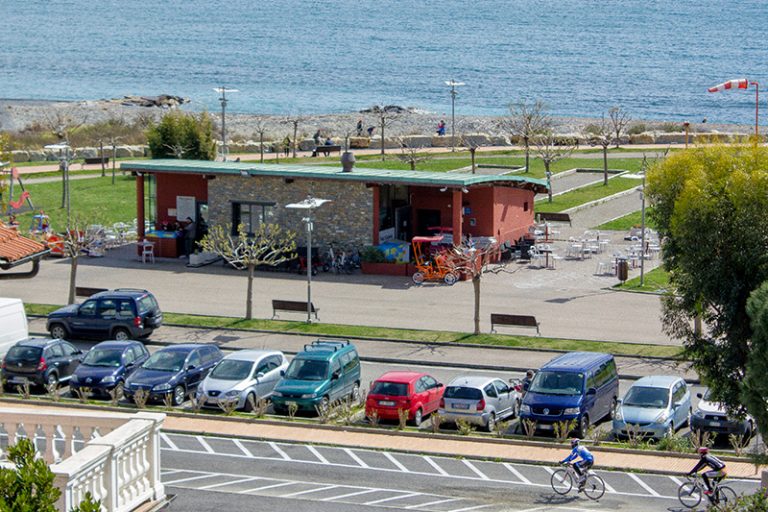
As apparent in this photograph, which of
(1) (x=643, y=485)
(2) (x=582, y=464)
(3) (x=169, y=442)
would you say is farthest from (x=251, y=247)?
(2) (x=582, y=464)

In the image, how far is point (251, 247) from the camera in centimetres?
4069

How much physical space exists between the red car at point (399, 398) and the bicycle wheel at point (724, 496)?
796 centimetres

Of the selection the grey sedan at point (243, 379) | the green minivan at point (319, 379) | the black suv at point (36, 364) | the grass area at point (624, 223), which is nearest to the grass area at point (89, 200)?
the black suv at point (36, 364)

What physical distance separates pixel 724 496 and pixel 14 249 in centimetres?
1298

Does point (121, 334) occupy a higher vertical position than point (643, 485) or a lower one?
higher

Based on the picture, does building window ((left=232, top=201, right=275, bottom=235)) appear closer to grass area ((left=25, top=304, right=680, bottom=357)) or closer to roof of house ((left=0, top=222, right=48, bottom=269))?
grass area ((left=25, top=304, right=680, bottom=357))

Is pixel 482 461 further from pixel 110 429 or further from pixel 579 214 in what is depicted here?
pixel 579 214

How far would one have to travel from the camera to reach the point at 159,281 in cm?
4694

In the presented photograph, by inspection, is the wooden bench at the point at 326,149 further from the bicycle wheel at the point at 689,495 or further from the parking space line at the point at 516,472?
the bicycle wheel at the point at 689,495

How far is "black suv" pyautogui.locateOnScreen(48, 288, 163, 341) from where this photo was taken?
37719mm

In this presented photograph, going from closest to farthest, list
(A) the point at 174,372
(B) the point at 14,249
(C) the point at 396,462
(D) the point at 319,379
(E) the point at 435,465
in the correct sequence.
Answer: (B) the point at 14,249
(E) the point at 435,465
(C) the point at 396,462
(D) the point at 319,379
(A) the point at 174,372

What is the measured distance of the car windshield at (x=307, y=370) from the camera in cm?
3128

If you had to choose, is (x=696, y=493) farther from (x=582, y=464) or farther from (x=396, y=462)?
(x=396, y=462)

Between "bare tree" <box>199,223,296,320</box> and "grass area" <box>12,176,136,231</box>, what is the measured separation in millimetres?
6698
